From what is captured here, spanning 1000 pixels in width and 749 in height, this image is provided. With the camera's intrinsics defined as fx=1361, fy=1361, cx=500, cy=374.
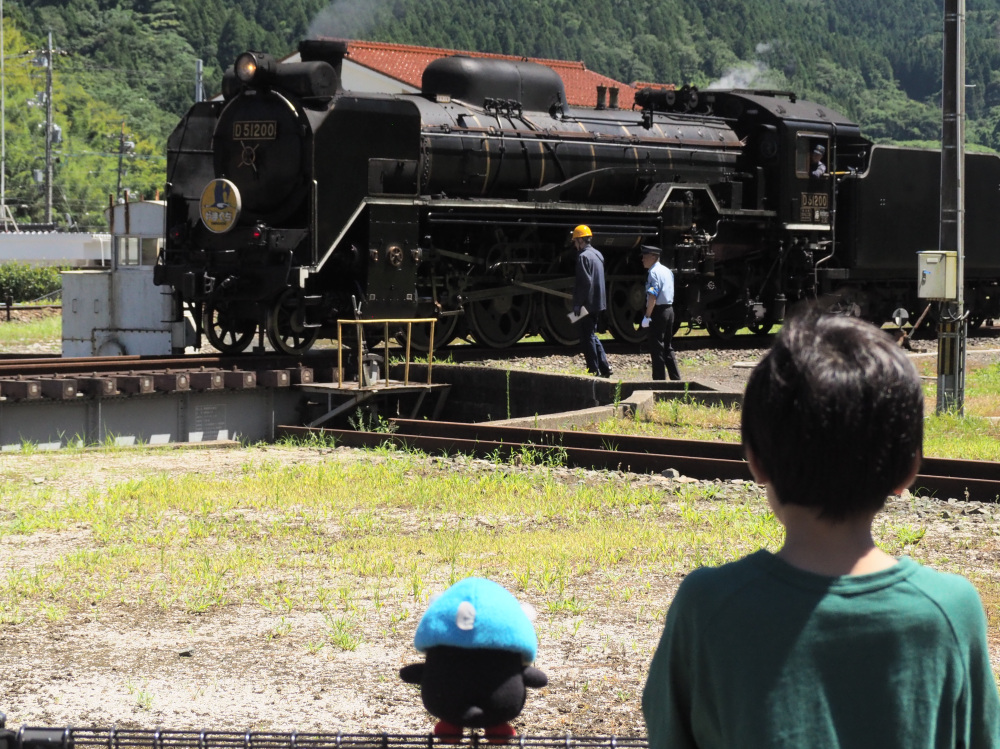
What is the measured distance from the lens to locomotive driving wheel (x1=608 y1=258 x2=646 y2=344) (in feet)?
66.5

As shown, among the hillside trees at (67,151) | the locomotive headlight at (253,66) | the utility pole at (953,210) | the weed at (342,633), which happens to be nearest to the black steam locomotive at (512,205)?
the locomotive headlight at (253,66)

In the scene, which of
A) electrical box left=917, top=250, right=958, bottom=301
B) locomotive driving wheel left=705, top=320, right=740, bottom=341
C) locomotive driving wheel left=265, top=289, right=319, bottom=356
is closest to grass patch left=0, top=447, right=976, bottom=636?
electrical box left=917, top=250, right=958, bottom=301

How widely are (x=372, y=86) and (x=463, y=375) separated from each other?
97.0 ft

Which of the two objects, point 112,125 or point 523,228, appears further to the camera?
point 112,125

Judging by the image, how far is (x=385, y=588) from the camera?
7.02 meters

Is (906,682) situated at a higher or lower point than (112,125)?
lower

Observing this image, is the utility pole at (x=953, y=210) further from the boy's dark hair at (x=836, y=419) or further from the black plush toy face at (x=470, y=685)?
the boy's dark hair at (x=836, y=419)

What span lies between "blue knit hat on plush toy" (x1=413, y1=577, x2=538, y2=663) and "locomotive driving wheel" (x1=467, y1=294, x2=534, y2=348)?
15.8 metres

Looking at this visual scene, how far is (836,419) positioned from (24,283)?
4094 centimetres

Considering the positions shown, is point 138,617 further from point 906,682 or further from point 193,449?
point 193,449

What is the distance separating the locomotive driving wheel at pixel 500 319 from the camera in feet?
60.7

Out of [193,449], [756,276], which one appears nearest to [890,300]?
[756,276]

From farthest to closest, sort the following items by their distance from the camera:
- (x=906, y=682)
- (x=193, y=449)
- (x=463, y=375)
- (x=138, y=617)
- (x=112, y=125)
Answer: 1. (x=112, y=125)
2. (x=463, y=375)
3. (x=193, y=449)
4. (x=138, y=617)
5. (x=906, y=682)

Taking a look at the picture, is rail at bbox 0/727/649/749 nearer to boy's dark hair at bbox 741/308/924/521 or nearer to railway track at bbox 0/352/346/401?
boy's dark hair at bbox 741/308/924/521
